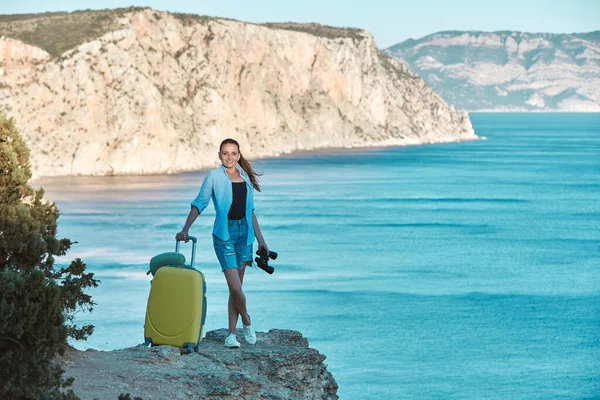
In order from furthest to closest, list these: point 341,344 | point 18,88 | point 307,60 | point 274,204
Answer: point 307,60
point 18,88
point 274,204
point 341,344

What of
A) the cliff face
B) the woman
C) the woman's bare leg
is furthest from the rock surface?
the cliff face

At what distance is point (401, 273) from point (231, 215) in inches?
1398

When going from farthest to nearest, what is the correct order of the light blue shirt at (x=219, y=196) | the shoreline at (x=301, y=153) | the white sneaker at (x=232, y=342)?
the shoreline at (x=301, y=153)
the white sneaker at (x=232, y=342)
the light blue shirt at (x=219, y=196)

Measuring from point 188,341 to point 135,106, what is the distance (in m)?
85.4

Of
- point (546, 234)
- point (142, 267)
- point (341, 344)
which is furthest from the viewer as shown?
point (546, 234)

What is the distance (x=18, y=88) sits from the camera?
89375mm

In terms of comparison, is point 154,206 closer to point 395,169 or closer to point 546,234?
point 546,234

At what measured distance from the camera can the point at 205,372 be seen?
929 cm

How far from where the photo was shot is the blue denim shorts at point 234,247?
33.1 ft

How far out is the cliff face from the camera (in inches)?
3553

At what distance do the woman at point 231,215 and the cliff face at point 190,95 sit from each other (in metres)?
77.2

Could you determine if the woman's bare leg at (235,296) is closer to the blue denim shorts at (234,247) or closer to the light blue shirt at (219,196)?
the blue denim shorts at (234,247)

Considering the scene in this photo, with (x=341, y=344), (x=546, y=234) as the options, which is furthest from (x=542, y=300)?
(x=546, y=234)

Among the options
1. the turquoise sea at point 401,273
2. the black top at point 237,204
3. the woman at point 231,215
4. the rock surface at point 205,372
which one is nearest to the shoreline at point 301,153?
the turquoise sea at point 401,273
